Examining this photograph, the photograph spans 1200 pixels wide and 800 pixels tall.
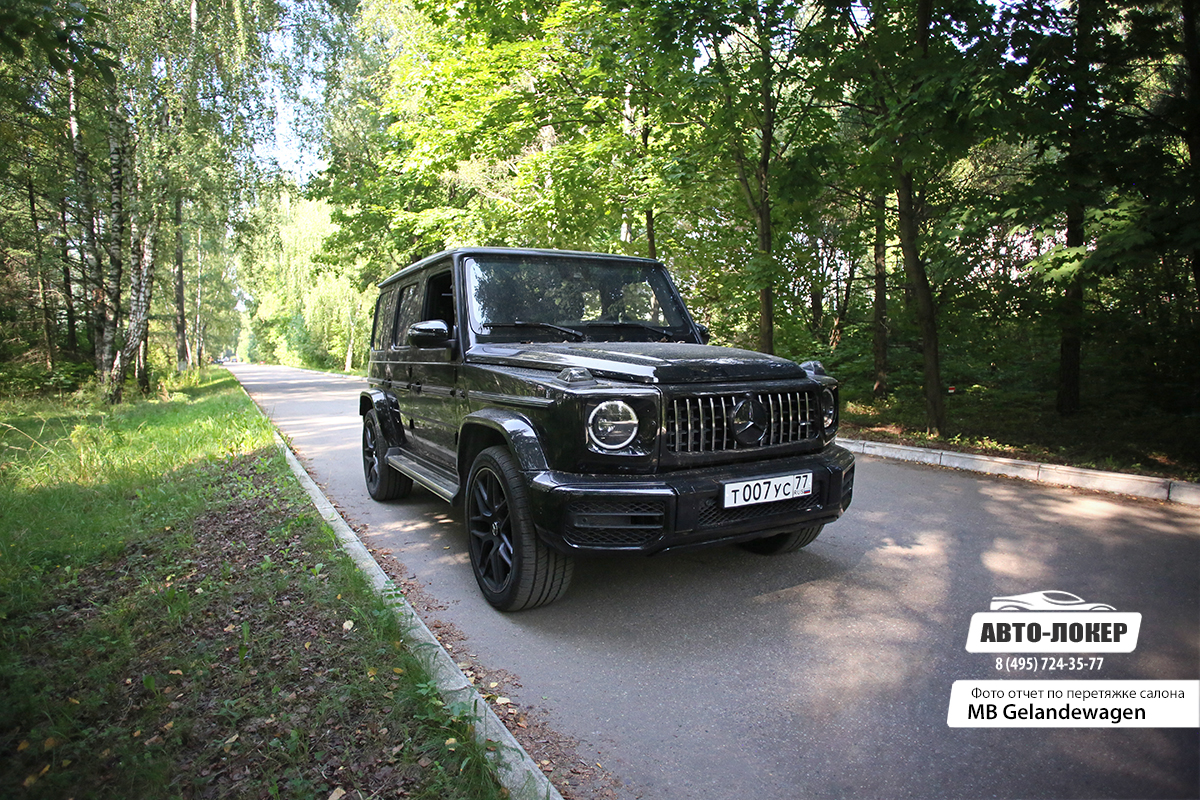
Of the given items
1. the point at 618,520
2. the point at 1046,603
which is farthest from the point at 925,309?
the point at 618,520

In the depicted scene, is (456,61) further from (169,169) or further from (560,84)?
(169,169)

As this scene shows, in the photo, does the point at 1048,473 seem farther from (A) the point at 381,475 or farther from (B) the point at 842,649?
(A) the point at 381,475

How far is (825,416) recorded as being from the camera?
12.6ft

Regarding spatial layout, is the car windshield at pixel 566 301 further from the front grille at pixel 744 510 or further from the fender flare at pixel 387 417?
the fender flare at pixel 387 417

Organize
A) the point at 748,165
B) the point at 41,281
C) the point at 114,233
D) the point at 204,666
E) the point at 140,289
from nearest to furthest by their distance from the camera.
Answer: the point at 204,666, the point at 748,165, the point at 114,233, the point at 140,289, the point at 41,281

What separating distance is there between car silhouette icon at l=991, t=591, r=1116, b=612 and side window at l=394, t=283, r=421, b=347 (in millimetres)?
4325

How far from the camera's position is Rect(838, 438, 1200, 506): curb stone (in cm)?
559

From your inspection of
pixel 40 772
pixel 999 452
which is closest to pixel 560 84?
pixel 999 452

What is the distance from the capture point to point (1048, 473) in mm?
6520

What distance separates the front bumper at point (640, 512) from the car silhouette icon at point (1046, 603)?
137 cm

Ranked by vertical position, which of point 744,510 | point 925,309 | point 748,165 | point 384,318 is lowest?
point 744,510

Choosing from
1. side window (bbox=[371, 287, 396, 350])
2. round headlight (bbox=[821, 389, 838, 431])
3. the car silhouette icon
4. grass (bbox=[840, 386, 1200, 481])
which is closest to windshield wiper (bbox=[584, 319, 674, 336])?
round headlight (bbox=[821, 389, 838, 431])

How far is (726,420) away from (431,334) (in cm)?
205

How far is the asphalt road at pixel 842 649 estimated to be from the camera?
2.26 metres
